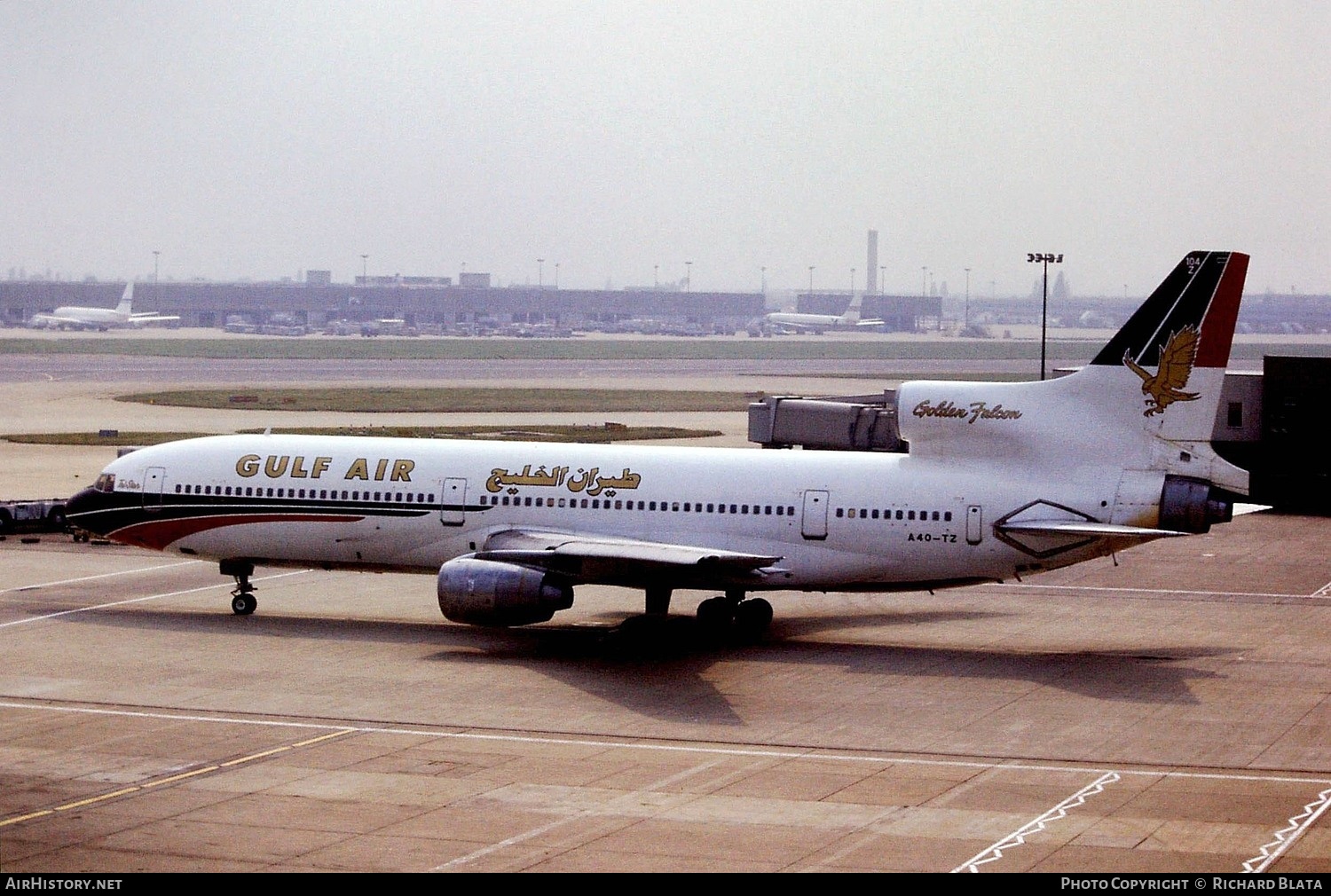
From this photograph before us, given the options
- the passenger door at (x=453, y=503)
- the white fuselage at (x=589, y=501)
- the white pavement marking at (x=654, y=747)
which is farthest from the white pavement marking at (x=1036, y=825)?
the passenger door at (x=453, y=503)

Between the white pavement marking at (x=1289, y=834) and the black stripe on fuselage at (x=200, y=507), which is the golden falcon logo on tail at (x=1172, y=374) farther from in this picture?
the black stripe on fuselage at (x=200, y=507)

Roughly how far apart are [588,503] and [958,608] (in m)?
12.6

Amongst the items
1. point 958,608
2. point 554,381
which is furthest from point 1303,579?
point 554,381

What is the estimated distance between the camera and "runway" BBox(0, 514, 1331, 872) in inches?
983

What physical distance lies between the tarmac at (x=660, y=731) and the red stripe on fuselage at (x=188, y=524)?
207cm

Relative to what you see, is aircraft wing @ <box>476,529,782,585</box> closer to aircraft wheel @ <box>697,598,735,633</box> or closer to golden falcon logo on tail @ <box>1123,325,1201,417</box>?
aircraft wheel @ <box>697,598,735,633</box>

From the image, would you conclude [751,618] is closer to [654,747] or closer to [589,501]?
[589,501]

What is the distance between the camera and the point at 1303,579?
5578cm

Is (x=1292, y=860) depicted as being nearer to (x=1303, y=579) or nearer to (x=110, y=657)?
(x=110, y=657)

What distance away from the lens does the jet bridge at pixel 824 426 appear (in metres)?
74.2

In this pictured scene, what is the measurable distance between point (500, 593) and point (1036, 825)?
56.3ft

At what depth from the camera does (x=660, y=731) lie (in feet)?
109

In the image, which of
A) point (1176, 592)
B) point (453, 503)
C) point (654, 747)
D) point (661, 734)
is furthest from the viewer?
point (1176, 592)

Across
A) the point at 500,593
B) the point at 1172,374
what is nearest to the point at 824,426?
the point at 1172,374
